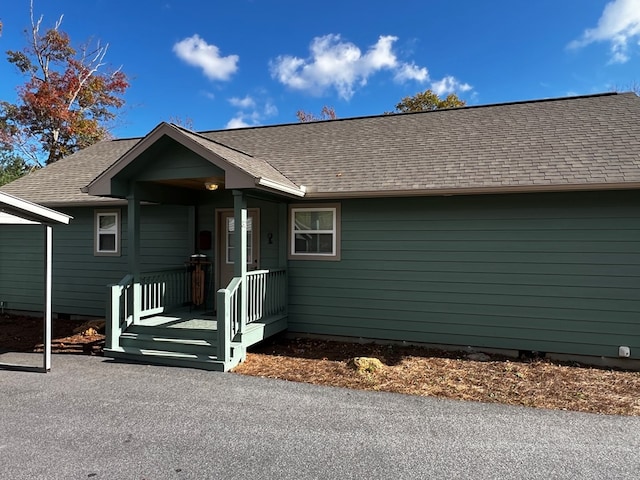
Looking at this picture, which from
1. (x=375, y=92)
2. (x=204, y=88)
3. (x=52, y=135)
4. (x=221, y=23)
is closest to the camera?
(x=221, y=23)

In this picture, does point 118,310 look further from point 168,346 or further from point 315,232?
point 315,232

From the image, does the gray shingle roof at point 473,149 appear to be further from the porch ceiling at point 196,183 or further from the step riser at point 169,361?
the step riser at point 169,361

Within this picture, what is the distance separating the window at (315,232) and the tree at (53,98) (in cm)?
1982

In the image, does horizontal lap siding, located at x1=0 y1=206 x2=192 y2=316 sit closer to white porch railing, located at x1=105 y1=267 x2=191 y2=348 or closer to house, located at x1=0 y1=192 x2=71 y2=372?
white porch railing, located at x1=105 y1=267 x2=191 y2=348

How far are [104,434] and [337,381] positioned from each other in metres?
2.67

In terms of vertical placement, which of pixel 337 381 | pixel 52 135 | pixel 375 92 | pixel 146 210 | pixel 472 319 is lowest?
pixel 337 381

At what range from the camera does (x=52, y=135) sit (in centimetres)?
2203

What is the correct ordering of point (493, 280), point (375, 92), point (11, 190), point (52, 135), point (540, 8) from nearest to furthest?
point (493, 280) → point (11, 190) → point (540, 8) → point (52, 135) → point (375, 92)

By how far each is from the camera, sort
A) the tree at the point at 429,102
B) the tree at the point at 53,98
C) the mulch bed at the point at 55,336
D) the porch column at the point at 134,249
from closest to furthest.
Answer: the porch column at the point at 134,249
the mulch bed at the point at 55,336
the tree at the point at 53,98
the tree at the point at 429,102

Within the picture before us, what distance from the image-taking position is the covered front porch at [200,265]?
5.89 m

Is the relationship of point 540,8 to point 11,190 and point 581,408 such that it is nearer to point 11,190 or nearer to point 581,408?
point 581,408

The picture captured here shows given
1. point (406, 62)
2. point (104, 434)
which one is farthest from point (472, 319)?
point (406, 62)

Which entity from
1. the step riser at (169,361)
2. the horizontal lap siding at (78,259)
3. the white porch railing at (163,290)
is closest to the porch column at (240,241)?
the step riser at (169,361)

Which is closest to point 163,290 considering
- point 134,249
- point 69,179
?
point 134,249
